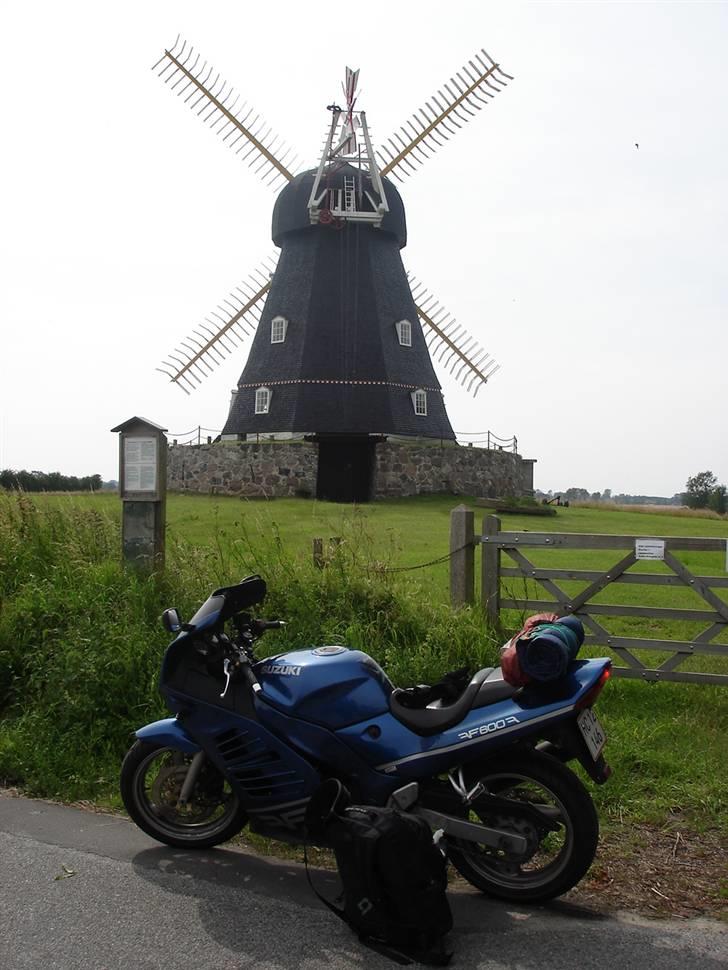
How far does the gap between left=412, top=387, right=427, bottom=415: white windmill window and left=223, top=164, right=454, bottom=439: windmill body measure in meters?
0.04

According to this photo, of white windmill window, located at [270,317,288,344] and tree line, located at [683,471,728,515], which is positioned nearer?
white windmill window, located at [270,317,288,344]

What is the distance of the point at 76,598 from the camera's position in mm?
7637

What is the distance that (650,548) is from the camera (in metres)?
6.88

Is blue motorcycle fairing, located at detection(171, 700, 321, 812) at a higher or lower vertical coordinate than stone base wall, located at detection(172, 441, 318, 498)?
lower

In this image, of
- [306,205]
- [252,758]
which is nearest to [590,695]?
[252,758]

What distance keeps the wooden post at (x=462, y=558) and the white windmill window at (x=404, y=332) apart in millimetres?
21535

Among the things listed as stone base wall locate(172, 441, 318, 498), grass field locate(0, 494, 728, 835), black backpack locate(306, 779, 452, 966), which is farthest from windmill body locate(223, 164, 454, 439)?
black backpack locate(306, 779, 452, 966)

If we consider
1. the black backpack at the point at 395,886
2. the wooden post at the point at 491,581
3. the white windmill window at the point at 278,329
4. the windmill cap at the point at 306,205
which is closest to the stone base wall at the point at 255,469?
the white windmill window at the point at 278,329

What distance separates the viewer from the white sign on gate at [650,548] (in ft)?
22.5

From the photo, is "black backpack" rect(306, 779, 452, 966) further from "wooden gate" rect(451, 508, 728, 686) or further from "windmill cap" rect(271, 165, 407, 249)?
"windmill cap" rect(271, 165, 407, 249)

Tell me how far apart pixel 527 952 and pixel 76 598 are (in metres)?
Answer: 5.19

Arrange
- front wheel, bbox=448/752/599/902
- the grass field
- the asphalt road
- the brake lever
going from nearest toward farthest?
the asphalt road, front wheel, bbox=448/752/599/902, the brake lever, the grass field

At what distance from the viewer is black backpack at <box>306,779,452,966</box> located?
138 inches

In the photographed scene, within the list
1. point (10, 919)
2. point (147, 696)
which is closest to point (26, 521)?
point (147, 696)
